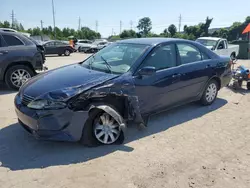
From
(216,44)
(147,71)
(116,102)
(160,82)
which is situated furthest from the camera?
(216,44)

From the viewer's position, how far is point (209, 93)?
226 inches

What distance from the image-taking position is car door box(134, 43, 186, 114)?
422 centimetres

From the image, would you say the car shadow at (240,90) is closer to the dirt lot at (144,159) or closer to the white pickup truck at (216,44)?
the dirt lot at (144,159)

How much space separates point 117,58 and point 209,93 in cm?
248

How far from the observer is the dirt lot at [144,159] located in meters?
2.97

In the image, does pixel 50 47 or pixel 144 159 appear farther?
pixel 50 47

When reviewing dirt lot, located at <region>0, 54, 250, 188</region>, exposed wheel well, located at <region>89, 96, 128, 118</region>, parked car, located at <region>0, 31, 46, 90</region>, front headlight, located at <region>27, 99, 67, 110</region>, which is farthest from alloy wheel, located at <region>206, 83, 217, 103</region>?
parked car, located at <region>0, 31, 46, 90</region>

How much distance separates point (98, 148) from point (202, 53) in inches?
127

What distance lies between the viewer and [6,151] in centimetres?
362

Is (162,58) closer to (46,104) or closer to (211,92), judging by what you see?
(211,92)

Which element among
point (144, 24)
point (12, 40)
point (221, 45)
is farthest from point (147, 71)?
point (144, 24)

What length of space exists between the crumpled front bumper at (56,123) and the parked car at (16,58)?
4112 mm

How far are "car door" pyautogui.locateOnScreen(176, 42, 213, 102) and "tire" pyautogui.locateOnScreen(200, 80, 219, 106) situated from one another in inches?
10.0

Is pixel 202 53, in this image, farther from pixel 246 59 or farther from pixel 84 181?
pixel 246 59
